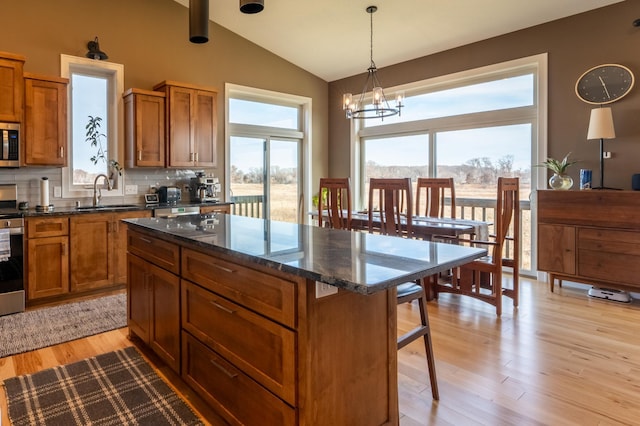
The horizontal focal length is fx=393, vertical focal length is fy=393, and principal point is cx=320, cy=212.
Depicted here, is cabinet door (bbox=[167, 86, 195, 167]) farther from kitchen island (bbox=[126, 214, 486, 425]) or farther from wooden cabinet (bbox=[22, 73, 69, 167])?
kitchen island (bbox=[126, 214, 486, 425])

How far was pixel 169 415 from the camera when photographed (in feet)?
6.57

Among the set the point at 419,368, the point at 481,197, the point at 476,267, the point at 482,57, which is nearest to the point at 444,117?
the point at 482,57

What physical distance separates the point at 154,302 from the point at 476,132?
4.37 meters

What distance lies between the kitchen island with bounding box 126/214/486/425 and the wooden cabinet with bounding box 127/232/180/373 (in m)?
0.02

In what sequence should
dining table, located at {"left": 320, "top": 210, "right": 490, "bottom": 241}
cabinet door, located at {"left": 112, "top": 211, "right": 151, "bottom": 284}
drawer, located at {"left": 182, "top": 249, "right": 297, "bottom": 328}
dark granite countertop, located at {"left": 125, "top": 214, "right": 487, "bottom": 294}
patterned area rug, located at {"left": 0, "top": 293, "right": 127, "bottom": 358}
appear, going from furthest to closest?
cabinet door, located at {"left": 112, "top": 211, "right": 151, "bottom": 284}, dining table, located at {"left": 320, "top": 210, "right": 490, "bottom": 241}, patterned area rug, located at {"left": 0, "top": 293, "right": 127, "bottom": 358}, drawer, located at {"left": 182, "top": 249, "right": 297, "bottom": 328}, dark granite countertop, located at {"left": 125, "top": 214, "right": 487, "bottom": 294}

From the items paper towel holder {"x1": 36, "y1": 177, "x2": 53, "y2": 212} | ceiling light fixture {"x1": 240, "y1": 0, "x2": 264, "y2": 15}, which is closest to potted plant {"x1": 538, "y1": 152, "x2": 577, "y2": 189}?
ceiling light fixture {"x1": 240, "y1": 0, "x2": 264, "y2": 15}

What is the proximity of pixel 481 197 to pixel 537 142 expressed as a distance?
94 centimetres

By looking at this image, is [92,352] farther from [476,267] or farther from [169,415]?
[476,267]

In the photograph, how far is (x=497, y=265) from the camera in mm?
3436

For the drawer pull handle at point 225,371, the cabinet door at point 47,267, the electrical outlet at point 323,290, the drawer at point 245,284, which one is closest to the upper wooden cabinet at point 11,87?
the cabinet door at point 47,267

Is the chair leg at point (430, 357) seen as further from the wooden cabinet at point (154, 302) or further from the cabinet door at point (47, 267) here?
the cabinet door at point (47, 267)

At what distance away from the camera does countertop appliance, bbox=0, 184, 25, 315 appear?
11.0ft

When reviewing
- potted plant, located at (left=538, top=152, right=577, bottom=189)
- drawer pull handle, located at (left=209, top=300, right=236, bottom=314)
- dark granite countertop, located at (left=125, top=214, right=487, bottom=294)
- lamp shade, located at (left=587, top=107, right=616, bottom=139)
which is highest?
lamp shade, located at (left=587, top=107, right=616, bottom=139)

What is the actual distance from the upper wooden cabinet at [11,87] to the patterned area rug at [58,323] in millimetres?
1802
